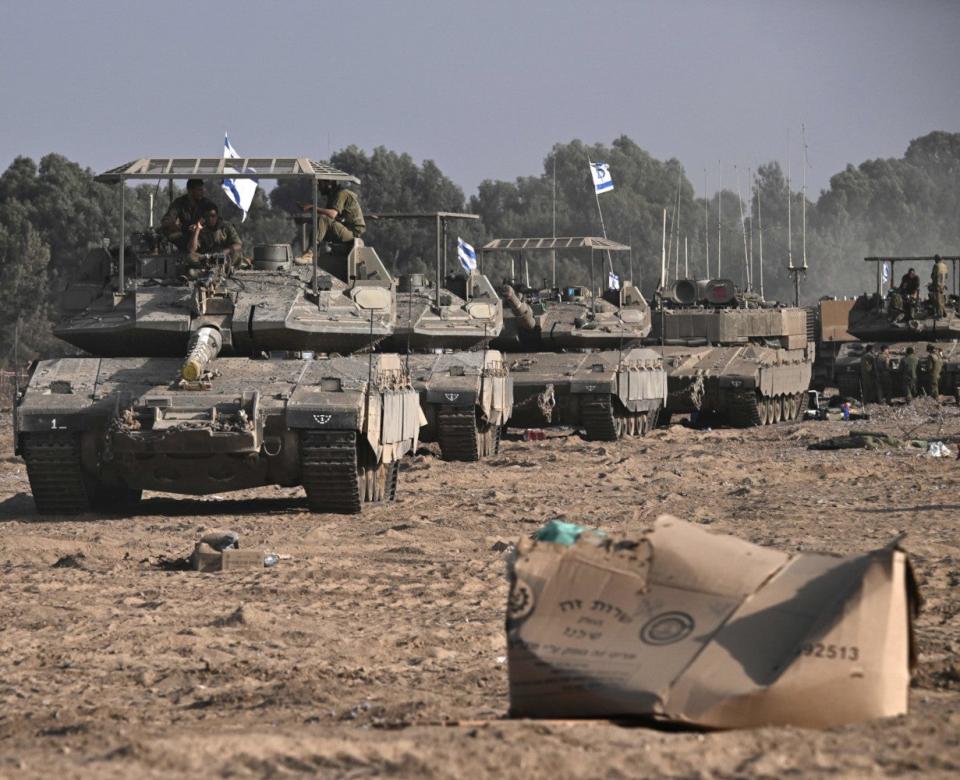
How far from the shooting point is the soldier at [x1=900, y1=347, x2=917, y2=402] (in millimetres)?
27406

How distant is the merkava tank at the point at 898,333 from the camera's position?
27.9 meters

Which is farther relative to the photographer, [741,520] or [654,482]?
[654,482]

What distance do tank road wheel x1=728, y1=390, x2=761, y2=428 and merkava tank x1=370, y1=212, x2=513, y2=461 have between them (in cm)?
471

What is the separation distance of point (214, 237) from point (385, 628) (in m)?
7.15

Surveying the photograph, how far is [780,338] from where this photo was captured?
2895cm

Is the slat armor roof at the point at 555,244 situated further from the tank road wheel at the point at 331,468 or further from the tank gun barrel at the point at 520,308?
the tank road wheel at the point at 331,468

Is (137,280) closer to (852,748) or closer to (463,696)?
(463,696)

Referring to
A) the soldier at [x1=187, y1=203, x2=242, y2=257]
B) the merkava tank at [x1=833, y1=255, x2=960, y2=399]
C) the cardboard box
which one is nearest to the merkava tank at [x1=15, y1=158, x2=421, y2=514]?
the soldier at [x1=187, y1=203, x2=242, y2=257]

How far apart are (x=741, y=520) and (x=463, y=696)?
240 inches

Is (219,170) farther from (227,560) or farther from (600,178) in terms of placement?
(600,178)

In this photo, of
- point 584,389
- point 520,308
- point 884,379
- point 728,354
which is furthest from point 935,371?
point 584,389

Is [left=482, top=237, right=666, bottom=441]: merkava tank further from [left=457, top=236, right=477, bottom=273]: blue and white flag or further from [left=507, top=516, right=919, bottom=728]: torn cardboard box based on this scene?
[left=507, top=516, right=919, bottom=728]: torn cardboard box

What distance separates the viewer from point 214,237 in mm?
14977

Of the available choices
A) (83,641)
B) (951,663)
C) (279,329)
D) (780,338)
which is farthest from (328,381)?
(780,338)
